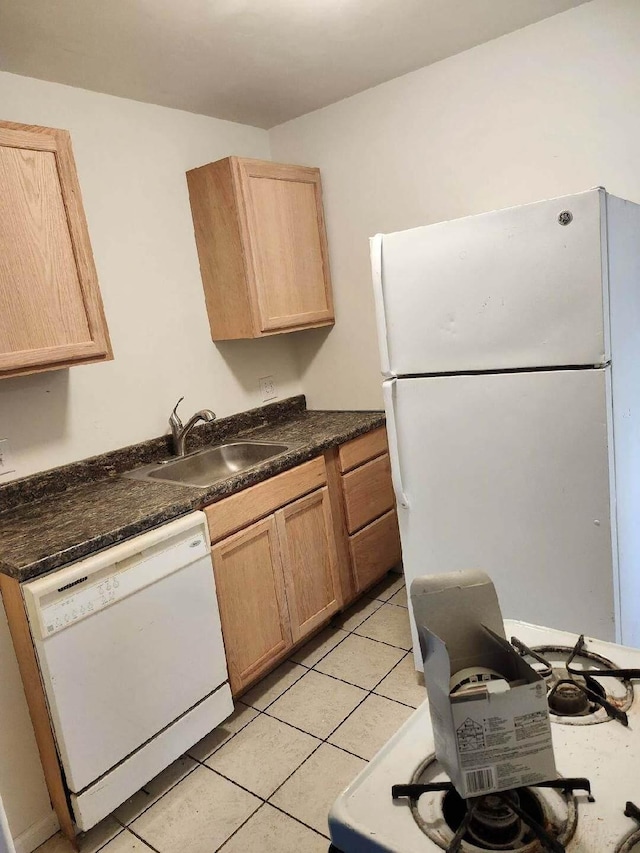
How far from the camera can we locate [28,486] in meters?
2.12

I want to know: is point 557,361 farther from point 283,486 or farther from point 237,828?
point 237,828

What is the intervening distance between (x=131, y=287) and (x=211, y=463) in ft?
2.85

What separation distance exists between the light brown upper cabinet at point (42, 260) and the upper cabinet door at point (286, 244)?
0.90 m

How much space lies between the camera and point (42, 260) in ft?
5.95

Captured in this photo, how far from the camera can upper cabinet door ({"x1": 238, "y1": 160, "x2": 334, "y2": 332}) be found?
8.73ft

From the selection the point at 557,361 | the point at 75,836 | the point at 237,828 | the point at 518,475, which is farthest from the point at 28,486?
the point at 557,361

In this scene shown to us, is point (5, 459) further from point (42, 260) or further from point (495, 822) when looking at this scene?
point (495, 822)

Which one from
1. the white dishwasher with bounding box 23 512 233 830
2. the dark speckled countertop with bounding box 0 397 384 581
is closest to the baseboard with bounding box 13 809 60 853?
the white dishwasher with bounding box 23 512 233 830

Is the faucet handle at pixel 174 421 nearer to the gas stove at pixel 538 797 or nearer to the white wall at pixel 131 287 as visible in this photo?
the white wall at pixel 131 287

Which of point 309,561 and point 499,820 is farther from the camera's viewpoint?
point 309,561

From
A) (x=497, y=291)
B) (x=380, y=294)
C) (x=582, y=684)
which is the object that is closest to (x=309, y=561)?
(x=380, y=294)

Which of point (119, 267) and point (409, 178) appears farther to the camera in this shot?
point (409, 178)

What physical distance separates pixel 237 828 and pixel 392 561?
1.57m

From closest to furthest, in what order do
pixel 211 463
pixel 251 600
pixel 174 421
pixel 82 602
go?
pixel 82 602 < pixel 251 600 < pixel 174 421 < pixel 211 463
